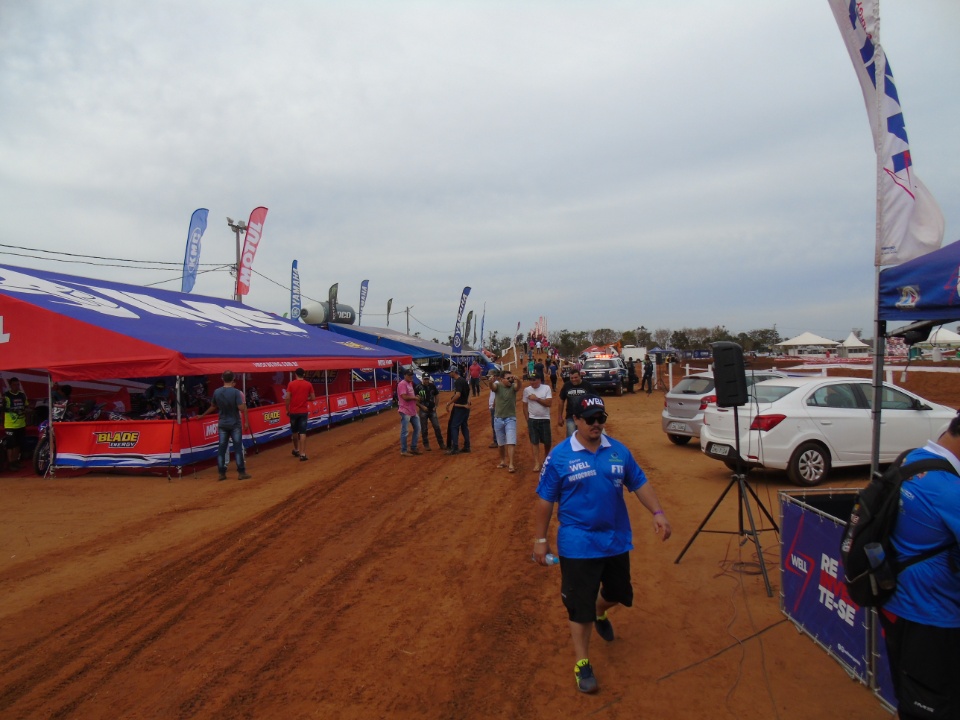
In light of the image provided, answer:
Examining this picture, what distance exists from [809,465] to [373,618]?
254 inches

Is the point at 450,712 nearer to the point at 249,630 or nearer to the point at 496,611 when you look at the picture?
the point at 496,611

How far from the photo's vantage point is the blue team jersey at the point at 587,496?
11.4 feet

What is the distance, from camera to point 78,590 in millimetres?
5344

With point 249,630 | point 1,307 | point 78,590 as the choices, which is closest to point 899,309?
point 249,630

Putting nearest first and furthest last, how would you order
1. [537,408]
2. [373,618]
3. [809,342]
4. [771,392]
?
1. [373,618]
2. [771,392]
3. [537,408]
4. [809,342]

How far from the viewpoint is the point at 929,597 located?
2268 millimetres

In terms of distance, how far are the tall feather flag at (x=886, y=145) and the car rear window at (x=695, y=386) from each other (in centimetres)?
718

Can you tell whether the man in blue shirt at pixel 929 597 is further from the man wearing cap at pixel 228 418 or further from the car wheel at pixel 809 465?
the man wearing cap at pixel 228 418

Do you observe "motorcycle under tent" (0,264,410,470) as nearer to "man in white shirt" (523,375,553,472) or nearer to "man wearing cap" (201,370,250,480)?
"man wearing cap" (201,370,250,480)

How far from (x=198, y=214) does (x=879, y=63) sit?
2081 cm

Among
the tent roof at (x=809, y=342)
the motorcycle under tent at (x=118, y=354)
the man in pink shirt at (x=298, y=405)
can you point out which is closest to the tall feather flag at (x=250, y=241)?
the motorcycle under tent at (x=118, y=354)

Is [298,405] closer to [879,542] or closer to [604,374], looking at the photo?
[879,542]

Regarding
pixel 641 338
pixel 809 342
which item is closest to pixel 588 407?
pixel 809 342

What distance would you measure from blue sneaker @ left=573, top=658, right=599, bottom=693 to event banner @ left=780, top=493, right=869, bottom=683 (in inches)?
61.7
